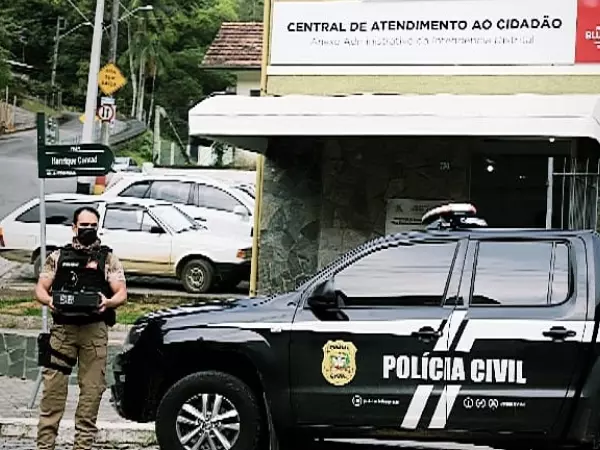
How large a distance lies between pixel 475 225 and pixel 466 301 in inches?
30.0

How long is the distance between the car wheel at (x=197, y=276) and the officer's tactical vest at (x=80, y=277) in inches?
345

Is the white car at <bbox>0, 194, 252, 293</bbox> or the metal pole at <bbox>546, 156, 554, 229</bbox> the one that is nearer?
the metal pole at <bbox>546, 156, 554, 229</bbox>

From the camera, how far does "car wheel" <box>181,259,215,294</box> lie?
16656mm

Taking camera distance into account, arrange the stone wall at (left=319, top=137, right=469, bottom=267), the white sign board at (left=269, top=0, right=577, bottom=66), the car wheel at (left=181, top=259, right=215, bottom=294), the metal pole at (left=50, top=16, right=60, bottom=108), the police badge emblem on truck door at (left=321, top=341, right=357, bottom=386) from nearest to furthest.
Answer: the police badge emblem on truck door at (left=321, top=341, right=357, bottom=386) < the white sign board at (left=269, top=0, right=577, bottom=66) < the stone wall at (left=319, top=137, right=469, bottom=267) < the car wheel at (left=181, top=259, right=215, bottom=294) < the metal pole at (left=50, top=16, right=60, bottom=108)

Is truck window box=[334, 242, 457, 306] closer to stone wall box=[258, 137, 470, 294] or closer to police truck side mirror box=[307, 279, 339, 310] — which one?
police truck side mirror box=[307, 279, 339, 310]

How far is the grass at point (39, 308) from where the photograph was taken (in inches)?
589

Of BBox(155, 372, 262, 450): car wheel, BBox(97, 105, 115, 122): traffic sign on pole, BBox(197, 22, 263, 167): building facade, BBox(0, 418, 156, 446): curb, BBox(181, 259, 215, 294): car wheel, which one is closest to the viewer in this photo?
BBox(155, 372, 262, 450): car wheel

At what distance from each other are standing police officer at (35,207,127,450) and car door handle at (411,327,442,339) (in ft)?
7.14

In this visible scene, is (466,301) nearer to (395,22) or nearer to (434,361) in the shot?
(434,361)

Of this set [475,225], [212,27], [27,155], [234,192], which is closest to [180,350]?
[475,225]

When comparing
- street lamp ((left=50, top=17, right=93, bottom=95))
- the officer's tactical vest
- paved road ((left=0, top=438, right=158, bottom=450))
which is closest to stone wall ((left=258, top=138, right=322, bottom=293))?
paved road ((left=0, top=438, right=158, bottom=450))

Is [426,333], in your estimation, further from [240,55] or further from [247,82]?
[240,55]

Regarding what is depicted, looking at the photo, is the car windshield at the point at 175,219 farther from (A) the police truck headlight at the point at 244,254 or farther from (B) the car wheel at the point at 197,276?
(A) the police truck headlight at the point at 244,254

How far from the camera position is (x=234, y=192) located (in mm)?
19047
